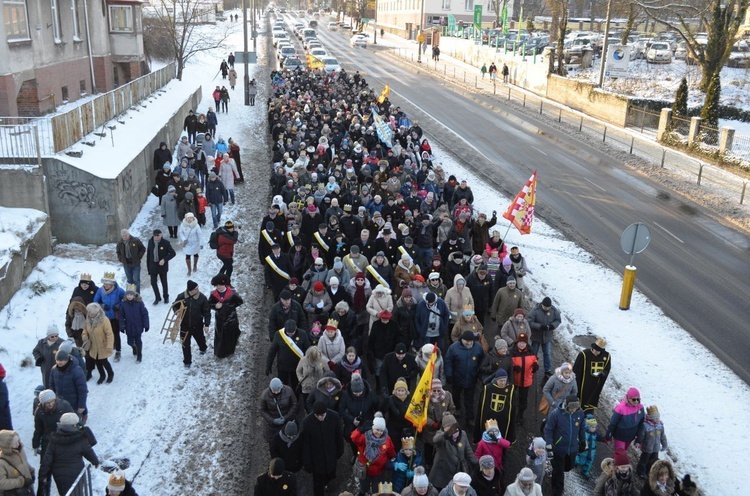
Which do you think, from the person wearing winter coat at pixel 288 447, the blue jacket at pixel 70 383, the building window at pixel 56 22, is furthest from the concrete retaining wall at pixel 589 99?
the blue jacket at pixel 70 383

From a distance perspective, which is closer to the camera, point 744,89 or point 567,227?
point 567,227

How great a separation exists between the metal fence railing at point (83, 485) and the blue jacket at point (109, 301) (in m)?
3.34

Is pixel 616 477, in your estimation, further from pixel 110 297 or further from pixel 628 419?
pixel 110 297

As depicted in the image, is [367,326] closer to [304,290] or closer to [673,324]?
[304,290]

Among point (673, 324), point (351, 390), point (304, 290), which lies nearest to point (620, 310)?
point (673, 324)

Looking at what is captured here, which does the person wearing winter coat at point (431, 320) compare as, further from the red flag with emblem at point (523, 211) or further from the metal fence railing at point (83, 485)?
the metal fence railing at point (83, 485)


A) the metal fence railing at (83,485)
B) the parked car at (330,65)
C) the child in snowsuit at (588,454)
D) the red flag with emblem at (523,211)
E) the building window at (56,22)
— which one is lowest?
the child in snowsuit at (588,454)

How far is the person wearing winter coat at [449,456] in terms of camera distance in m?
7.33

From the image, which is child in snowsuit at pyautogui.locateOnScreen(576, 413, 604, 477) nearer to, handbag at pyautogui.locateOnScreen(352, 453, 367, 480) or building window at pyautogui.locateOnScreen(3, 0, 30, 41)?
handbag at pyautogui.locateOnScreen(352, 453, 367, 480)

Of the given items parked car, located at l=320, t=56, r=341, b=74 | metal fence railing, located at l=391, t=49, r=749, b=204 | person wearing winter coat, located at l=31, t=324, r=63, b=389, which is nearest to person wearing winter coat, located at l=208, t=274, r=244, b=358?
person wearing winter coat, located at l=31, t=324, r=63, b=389

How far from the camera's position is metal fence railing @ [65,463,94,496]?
7.06 m

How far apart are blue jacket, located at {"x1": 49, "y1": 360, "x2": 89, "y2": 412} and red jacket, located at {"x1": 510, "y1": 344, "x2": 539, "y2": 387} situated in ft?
18.2

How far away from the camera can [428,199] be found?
613 inches

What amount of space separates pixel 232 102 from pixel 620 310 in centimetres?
2672
